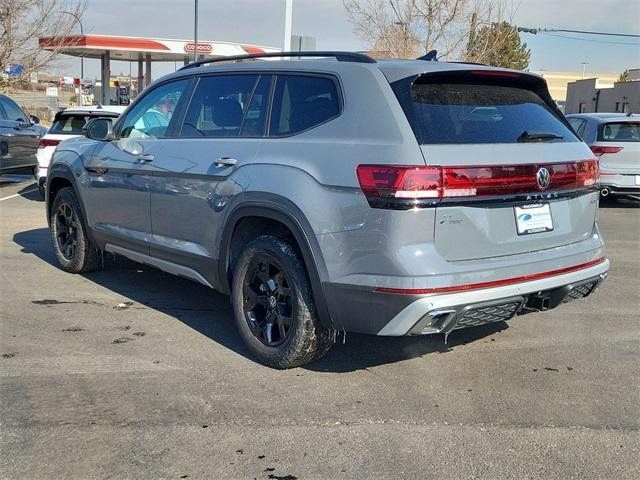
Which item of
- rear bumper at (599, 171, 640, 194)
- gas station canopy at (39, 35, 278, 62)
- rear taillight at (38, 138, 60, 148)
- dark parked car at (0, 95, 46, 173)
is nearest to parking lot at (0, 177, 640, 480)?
rear taillight at (38, 138, 60, 148)

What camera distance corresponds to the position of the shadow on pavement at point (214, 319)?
444 cm

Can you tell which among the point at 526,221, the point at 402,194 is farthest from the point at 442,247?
the point at 526,221

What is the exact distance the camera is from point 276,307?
4.12 metres

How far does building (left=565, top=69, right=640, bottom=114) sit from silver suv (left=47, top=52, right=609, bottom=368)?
3624 centimetres

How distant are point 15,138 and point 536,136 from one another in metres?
11.0

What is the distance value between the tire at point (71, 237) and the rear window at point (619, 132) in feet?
30.1

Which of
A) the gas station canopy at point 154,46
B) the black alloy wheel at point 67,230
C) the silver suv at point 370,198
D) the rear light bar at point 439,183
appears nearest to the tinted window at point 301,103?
the silver suv at point 370,198

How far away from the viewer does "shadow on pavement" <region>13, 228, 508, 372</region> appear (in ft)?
14.6

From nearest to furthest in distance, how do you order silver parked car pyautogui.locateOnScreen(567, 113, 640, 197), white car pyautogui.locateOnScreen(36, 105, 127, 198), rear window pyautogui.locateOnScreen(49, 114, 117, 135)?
white car pyautogui.locateOnScreen(36, 105, 127, 198) < rear window pyautogui.locateOnScreen(49, 114, 117, 135) < silver parked car pyautogui.locateOnScreen(567, 113, 640, 197)

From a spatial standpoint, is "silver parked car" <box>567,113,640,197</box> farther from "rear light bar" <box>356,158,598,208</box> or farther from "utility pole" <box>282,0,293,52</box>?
"rear light bar" <box>356,158,598,208</box>

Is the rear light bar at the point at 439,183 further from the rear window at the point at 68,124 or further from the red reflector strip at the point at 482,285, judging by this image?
the rear window at the point at 68,124

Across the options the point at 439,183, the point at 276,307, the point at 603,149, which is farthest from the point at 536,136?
the point at 603,149

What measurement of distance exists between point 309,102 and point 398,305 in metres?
1.42

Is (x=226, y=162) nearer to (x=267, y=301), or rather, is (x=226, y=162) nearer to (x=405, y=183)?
(x=267, y=301)
